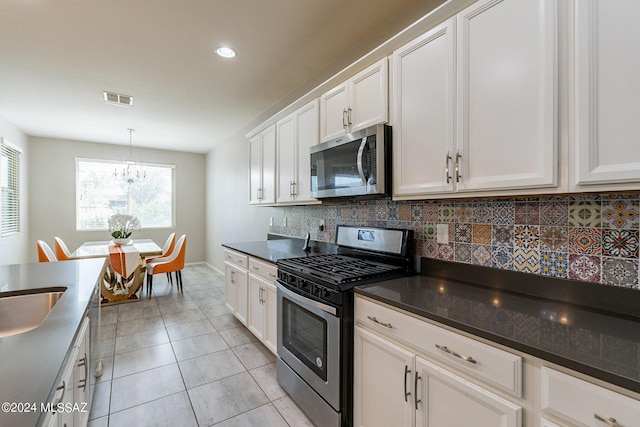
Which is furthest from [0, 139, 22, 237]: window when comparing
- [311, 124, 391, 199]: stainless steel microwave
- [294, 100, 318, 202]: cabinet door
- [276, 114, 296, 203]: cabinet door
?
[311, 124, 391, 199]: stainless steel microwave

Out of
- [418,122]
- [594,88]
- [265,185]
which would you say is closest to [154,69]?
[265,185]

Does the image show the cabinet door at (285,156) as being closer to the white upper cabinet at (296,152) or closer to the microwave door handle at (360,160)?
the white upper cabinet at (296,152)

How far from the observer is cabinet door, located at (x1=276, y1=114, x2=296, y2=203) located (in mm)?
2723

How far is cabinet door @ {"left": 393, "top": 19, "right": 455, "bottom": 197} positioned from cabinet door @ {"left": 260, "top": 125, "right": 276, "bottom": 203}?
65.3 inches

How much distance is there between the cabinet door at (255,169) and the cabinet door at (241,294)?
0.88 metres

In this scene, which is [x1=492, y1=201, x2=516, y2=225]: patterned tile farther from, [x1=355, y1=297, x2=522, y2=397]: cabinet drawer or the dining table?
the dining table

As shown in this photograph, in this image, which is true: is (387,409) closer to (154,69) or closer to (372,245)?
(372,245)

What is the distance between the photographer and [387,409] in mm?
1351

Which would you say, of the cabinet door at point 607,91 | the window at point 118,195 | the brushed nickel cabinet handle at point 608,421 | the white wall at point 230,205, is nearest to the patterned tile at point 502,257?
the cabinet door at point 607,91

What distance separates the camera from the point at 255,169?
138 inches

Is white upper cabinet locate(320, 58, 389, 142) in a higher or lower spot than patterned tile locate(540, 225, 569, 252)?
higher

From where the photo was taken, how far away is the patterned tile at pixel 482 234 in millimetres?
1548

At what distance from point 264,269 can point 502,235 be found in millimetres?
1782

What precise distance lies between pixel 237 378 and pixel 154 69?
2.90 m
